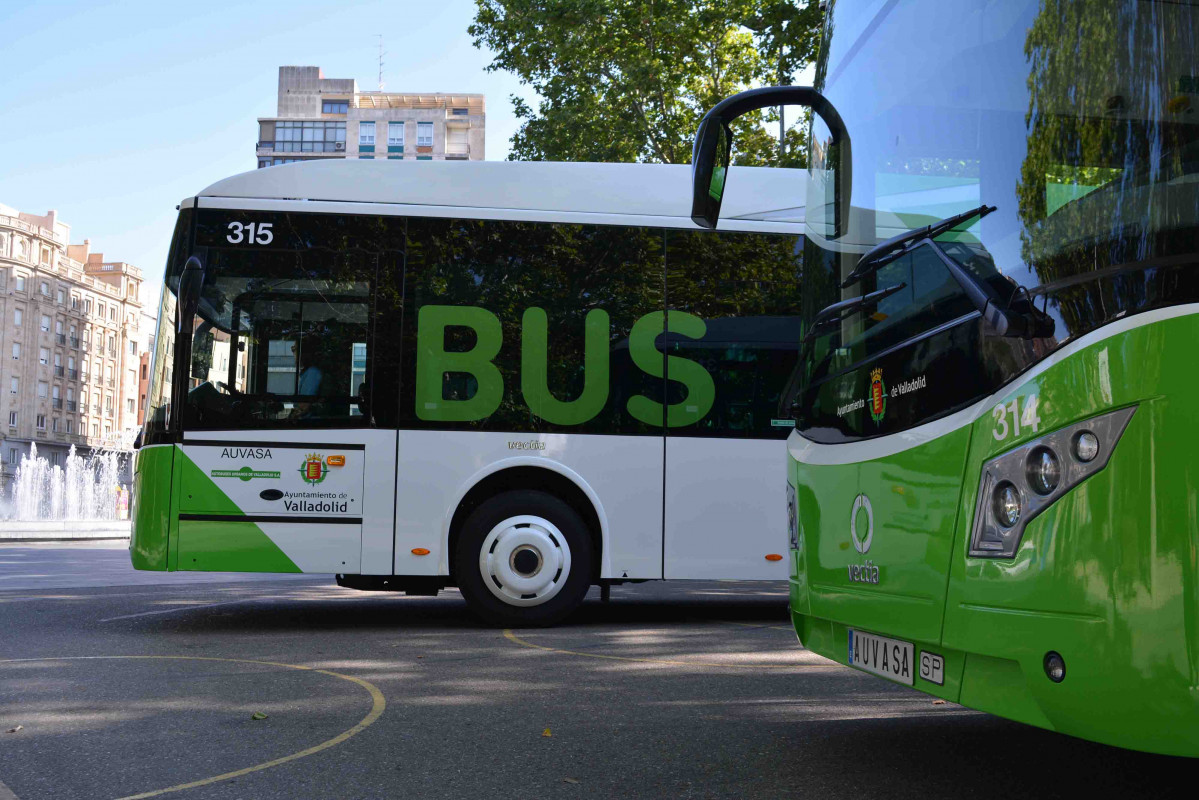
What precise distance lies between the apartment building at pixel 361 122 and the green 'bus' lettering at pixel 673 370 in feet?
286

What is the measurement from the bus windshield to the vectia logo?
4686mm

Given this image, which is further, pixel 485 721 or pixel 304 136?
pixel 304 136

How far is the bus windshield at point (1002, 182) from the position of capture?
294 cm

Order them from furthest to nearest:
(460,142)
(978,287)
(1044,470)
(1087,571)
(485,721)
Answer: (460,142), (485,721), (978,287), (1044,470), (1087,571)

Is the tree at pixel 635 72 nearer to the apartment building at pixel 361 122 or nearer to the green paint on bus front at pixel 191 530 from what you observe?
the green paint on bus front at pixel 191 530

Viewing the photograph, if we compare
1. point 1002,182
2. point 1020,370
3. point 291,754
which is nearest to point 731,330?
point 291,754

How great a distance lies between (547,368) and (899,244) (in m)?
4.97

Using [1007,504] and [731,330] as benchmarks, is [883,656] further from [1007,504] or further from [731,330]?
[731,330]

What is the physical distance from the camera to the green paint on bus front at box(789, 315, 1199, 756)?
2.67 meters

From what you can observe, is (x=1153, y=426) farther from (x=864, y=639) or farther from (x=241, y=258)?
(x=241, y=258)

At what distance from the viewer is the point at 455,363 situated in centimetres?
854

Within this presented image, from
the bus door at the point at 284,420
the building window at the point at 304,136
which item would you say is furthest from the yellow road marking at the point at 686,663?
the building window at the point at 304,136

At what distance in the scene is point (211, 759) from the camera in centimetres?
434

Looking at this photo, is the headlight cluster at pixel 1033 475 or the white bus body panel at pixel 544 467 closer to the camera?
the headlight cluster at pixel 1033 475
